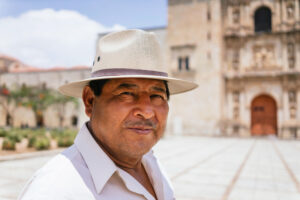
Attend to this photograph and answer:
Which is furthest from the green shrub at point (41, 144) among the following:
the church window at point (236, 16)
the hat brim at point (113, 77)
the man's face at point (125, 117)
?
the church window at point (236, 16)

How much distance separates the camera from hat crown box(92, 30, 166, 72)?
3.71 ft

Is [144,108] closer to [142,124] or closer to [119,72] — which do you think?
[142,124]

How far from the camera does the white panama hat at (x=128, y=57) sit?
3.69ft

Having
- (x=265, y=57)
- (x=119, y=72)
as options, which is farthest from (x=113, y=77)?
(x=265, y=57)

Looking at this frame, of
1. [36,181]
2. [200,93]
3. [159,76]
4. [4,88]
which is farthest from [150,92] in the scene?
[4,88]

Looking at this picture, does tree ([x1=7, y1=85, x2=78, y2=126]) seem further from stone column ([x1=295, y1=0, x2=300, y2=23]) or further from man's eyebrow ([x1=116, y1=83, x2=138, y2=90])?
man's eyebrow ([x1=116, y1=83, x2=138, y2=90])

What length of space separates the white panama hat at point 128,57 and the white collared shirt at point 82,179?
0.29m

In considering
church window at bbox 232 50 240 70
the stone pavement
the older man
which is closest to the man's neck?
the older man

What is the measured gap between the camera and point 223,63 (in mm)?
24438

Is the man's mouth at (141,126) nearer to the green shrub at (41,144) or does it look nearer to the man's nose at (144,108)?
the man's nose at (144,108)

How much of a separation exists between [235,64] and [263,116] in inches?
205

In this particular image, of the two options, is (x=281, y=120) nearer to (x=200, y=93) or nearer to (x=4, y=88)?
(x=200, y=93)

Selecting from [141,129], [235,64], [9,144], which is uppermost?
[235,64]

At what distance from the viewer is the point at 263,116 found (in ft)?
76.9
